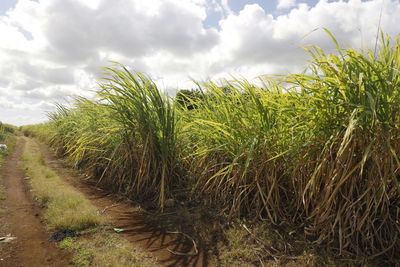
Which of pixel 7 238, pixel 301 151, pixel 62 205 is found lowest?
pixel 7 238

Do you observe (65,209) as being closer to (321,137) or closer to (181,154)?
(181,154)

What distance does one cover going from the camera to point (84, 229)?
228cm

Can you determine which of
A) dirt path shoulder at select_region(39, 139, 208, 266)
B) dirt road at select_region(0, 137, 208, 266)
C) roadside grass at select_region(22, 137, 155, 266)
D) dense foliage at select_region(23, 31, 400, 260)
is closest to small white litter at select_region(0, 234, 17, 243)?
dirt road at select_region(0, 137, 208, 266)

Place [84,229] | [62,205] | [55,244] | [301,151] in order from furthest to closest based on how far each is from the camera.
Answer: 1. [62,205]
2. [84,229]
3. [55,244]
4. [301,151]

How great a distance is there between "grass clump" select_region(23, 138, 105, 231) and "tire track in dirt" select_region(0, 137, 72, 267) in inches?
3.9

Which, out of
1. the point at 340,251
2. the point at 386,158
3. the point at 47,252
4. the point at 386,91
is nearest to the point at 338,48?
the point at 386,91

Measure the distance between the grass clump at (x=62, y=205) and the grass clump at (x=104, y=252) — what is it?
0.22 m

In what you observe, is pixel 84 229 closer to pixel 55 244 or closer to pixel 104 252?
pixel 55 244

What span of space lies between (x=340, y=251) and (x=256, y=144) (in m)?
0.92

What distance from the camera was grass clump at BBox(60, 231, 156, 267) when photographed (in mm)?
1764

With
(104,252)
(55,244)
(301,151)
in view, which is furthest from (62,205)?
(301,151)

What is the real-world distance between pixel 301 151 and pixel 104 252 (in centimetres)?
164

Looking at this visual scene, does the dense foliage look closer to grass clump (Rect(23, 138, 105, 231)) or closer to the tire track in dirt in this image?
grass clump (Rect(23, 138, 105, 231))

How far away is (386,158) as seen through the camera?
1528 millimetres
